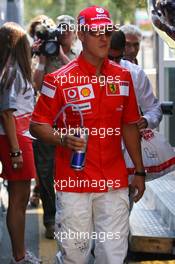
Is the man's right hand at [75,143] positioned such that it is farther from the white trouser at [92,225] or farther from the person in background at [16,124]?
the person in background at [16,124]

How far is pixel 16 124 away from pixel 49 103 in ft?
4.39

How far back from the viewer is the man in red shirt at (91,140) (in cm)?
457

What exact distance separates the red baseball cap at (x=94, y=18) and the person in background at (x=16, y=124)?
1320mm

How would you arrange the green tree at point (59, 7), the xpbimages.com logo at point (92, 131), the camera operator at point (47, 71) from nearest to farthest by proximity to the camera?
1. the xpbimages.com logo at point (92, 131)
2. the camera operator at point (47, 71)
3. the green tree at point (59, 7)

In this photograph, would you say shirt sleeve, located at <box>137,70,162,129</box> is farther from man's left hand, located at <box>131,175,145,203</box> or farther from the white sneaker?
the white sneaker

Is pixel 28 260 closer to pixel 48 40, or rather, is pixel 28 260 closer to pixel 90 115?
pixel 90 115

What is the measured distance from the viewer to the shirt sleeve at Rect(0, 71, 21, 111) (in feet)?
18.8

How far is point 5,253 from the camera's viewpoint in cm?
668

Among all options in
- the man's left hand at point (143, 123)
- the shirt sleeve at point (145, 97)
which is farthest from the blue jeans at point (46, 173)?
the man's left hand at point (143, 123)

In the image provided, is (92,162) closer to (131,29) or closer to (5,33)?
(5,33)

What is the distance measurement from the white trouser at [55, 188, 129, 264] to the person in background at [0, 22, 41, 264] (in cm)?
120

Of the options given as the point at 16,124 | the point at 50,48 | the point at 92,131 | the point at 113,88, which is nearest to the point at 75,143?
the point at 92,131

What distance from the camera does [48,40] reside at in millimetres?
7402

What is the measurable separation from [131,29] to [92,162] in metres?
2.43
